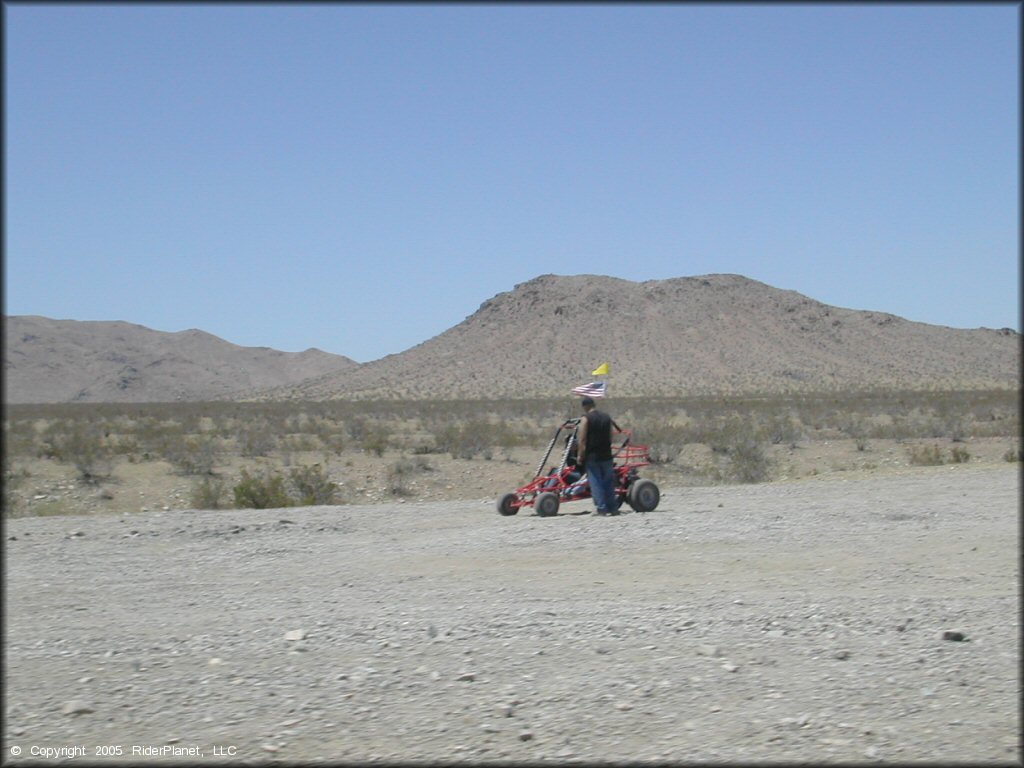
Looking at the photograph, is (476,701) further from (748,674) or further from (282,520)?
(282,520)

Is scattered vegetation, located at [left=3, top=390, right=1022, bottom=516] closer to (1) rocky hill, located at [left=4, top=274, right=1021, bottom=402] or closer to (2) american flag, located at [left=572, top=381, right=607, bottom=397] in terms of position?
(2) american flag, located at [left=572, top=381, right=607, bottom=397]

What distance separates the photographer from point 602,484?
15320 mm

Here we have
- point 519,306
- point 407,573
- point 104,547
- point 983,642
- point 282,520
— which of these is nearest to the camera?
point 983,642

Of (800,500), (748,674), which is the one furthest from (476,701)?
(800,500)

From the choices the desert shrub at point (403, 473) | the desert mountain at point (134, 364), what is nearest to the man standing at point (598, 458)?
the desert shrub at point (403, 473)

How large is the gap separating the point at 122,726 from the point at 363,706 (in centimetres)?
143

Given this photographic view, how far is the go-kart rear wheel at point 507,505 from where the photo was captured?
15.9 m

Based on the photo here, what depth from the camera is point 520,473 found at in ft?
95.7

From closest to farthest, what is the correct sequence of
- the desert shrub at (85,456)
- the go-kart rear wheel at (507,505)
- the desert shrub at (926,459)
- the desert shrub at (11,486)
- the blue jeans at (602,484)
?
the blue jeans at (602,484), the go-kart rear wheel at (507,505), the desert shrub at (11,486), the desert shrub at (926,459), the desert shrub at (85,456)

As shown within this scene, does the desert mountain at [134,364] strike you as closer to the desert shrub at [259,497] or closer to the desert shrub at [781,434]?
the desert shrub at [781,434]

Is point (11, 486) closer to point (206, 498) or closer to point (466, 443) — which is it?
point (206, 498)

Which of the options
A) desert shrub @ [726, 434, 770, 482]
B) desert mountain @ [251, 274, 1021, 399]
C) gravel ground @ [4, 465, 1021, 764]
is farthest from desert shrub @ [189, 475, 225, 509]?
desert mountain @ [251, 274, 1021, 399]

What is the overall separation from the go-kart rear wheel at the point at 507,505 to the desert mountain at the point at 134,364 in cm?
12441

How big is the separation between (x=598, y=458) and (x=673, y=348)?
320ft
